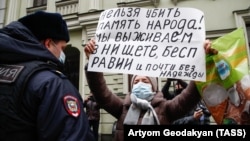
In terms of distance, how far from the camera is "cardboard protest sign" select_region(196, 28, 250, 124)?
186 centimetres

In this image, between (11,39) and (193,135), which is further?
(193,135)

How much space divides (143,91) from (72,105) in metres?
1.21

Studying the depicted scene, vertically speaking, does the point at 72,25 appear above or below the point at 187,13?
above

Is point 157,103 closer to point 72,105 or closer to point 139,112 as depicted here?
point 139,112

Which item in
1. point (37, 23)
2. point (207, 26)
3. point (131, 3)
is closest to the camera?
point (37, 23)

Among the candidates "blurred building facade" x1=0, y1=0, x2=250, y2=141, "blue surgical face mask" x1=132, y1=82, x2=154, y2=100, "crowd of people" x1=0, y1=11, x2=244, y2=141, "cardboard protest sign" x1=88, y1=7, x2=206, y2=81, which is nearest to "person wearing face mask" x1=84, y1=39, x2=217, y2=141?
"blue surgical face mask" x1=132, y1=82, x2=154, y2=100

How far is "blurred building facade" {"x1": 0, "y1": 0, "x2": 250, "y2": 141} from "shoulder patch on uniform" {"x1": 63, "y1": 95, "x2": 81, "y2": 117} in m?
6.28

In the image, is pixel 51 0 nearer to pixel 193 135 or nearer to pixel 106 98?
pixel 106 98

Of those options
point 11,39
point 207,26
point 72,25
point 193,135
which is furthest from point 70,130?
point 72,25

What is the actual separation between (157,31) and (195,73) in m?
0.45

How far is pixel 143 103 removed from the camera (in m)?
2.07

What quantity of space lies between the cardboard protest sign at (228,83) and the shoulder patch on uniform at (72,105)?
1.21m

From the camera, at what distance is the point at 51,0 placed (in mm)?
9344

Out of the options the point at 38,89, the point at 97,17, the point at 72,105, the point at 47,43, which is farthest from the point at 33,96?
the point at 97,17
